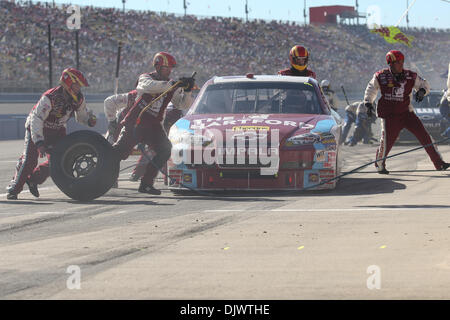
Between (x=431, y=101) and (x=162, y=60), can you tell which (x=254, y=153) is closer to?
(x=162, y=60)

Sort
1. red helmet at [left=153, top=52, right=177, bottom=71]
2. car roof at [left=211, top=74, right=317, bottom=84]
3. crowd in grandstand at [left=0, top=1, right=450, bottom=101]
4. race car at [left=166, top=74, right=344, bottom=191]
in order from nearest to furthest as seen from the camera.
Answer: race car at [left=166, top=74, right=344, bottom=191]
red helmet at [left=153, top=52, right=177, bottom=71]
car roof at [left=211, top=74, right=317, bottom=84]
crowd in grandstand at [left=0, top=1, right=450, bottom=101]

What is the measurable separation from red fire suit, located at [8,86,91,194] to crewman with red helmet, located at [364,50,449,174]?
14.4ft

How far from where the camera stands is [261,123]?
9.58 metres

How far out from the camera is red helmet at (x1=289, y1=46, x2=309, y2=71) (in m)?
12.7

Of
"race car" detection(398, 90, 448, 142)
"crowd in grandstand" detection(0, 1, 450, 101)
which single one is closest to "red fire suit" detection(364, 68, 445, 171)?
"race car" detection(398, 90, 448, 142)

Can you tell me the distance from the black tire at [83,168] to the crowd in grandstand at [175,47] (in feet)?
→ 91.4

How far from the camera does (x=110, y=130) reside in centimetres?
1077

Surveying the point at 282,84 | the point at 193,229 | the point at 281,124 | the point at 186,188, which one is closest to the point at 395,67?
the point at 282,84

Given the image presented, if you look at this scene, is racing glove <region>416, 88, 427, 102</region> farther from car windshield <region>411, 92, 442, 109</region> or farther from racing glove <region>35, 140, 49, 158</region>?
car windshield <region>411, 92, 442, 109</region>

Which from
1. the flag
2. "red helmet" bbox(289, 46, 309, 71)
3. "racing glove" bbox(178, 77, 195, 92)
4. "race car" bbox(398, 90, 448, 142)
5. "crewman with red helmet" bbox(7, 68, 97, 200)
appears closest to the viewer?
"crewman with red helmet" bbox(7, 68, 97, 200)

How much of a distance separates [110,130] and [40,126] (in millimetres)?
1311

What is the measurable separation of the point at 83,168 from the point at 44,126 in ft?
2.57

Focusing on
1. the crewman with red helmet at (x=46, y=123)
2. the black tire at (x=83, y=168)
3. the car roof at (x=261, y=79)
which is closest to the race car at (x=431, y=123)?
the car roof at (x=261, y=79)
